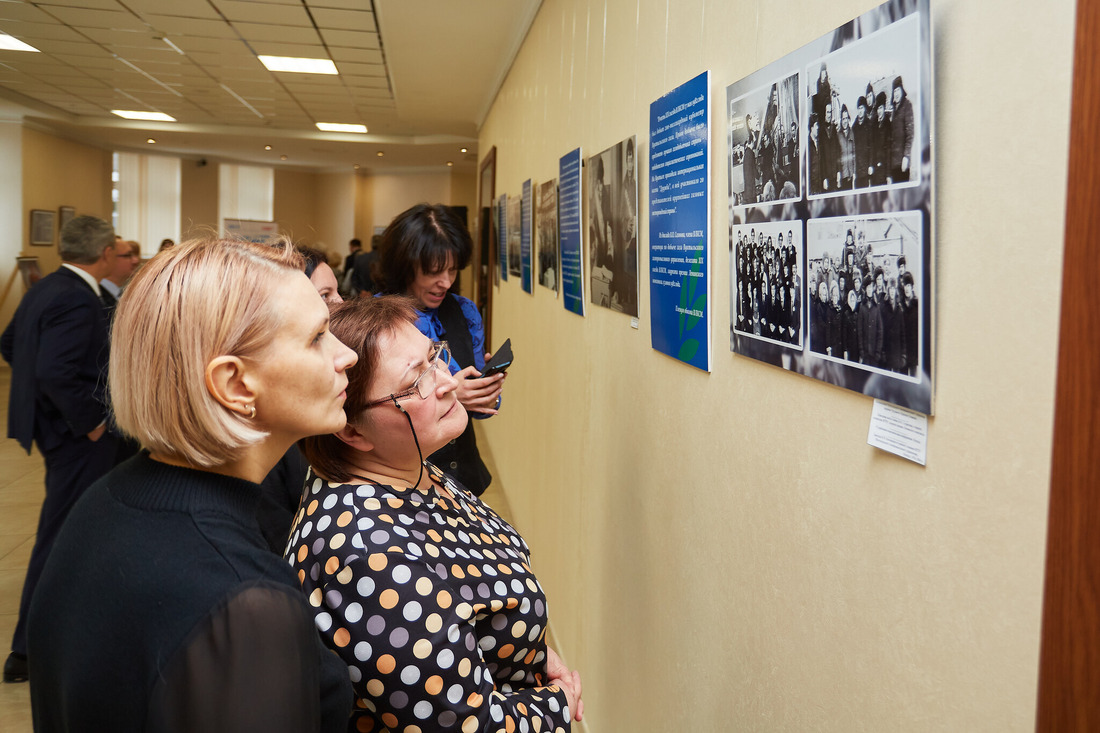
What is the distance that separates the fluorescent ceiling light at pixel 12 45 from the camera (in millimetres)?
8569

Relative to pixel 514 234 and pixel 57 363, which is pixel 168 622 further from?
pixel 514 234

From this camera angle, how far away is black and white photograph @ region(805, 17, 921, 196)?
114cm

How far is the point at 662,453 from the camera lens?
250cm

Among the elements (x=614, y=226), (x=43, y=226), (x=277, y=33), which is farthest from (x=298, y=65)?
(x=43, y=226)

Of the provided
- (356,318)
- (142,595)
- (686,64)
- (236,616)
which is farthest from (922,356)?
(686,64)

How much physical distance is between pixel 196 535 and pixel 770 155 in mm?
1218

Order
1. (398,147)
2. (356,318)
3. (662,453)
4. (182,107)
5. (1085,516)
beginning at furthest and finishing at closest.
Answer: (398,147) → (182,107) → (662,453) → (356,318) → (1085,516)

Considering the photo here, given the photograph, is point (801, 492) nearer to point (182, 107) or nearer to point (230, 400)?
point (230, 400)

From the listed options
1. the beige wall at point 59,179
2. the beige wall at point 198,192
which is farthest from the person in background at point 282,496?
the beige wall at point 198,192

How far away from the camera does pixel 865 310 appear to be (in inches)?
49.4

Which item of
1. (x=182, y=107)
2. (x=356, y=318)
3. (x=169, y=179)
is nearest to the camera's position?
(x=356, y=318)

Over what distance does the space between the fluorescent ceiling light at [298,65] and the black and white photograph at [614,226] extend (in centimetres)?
650

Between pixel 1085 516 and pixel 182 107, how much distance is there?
45.9 feet

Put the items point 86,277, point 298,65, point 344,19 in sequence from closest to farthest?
point 86,277 → point 344,19 → point 298,65
